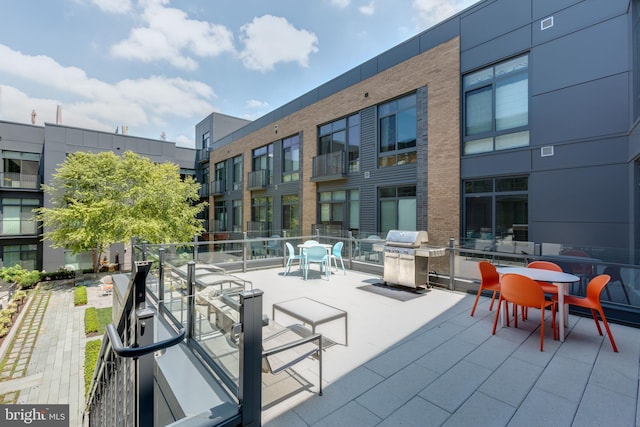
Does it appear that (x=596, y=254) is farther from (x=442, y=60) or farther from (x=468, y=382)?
(x=442, y=60)

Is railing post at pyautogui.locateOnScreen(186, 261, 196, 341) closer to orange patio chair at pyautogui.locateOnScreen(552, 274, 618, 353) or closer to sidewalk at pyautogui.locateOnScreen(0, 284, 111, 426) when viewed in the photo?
sidewalk at pyautogui.locateOnScreen(0, 284, 111, 426)

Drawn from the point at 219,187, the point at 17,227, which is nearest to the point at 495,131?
the point at 219,187

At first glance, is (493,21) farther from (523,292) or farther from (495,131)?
(523,292)

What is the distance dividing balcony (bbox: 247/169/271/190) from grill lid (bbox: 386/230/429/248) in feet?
36.7

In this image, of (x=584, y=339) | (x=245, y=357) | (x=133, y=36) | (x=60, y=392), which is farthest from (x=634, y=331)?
(x=133, y=36)

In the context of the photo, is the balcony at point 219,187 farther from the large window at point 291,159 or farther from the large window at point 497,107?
the large window at point 497,107

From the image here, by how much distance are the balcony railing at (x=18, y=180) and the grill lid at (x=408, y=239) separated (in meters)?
23.8

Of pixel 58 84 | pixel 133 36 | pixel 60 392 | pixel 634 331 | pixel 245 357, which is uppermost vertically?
Answer: pixel 58 84

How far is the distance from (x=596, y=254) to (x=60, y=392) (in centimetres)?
1085

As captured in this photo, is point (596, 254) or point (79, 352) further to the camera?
point (79, 352)

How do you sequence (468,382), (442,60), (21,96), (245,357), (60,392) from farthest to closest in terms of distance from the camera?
(21,96) < (442,60) < (60,392) < (468,382) < (245,357)

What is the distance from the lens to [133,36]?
1005 centimetres

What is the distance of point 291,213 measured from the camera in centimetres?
1489

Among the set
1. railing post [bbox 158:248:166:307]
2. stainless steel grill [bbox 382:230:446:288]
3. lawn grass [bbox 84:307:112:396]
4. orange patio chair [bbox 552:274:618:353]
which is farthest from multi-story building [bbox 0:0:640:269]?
lawn grass [bbox 84:307:112:396]
